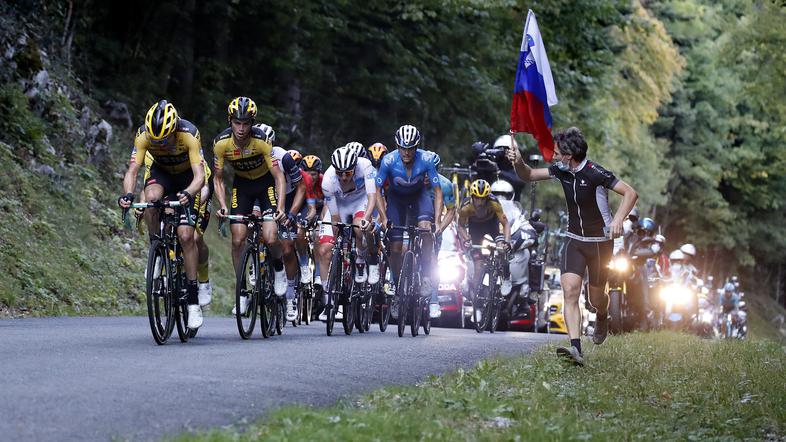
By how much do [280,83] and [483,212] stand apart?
1191cm

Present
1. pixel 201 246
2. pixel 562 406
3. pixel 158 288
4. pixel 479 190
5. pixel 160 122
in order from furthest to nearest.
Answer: pixel 479 190 < pixel 201 246 < pixel 160 122 < pixel 158 288 < pixel 562 406

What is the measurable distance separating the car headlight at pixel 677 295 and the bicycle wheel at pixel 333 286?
12393mm

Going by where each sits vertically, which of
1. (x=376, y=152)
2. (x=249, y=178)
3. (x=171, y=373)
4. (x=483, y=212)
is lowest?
(x=171, y=373)

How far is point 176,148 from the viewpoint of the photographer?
41.0 ft

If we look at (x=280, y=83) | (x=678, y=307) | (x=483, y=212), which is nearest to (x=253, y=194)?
(x=483, y=212)

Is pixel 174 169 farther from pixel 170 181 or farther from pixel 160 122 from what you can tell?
pixel 160 122

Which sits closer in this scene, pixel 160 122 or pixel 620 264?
pixel 160 122

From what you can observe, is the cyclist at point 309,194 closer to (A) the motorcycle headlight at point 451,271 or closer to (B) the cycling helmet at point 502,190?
(A) the motorcycle headlight at point 451,271

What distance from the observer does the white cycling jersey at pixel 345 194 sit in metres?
16.6

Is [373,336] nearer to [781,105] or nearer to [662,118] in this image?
[781,105]

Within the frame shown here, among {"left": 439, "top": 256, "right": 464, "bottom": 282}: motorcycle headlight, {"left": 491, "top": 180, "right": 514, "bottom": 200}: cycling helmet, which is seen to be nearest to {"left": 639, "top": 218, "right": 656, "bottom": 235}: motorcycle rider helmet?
{"left": 439, "top": 256, "right": 464, "bottom": 282}: motorcycle headlight

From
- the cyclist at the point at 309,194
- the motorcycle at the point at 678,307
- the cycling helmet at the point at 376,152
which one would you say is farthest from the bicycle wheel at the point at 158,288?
the motorcycle at the point at 678,307

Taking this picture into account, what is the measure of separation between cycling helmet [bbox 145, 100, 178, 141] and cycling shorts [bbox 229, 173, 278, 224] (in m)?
2.08

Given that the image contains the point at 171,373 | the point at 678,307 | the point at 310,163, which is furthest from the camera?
the point at 678,307
